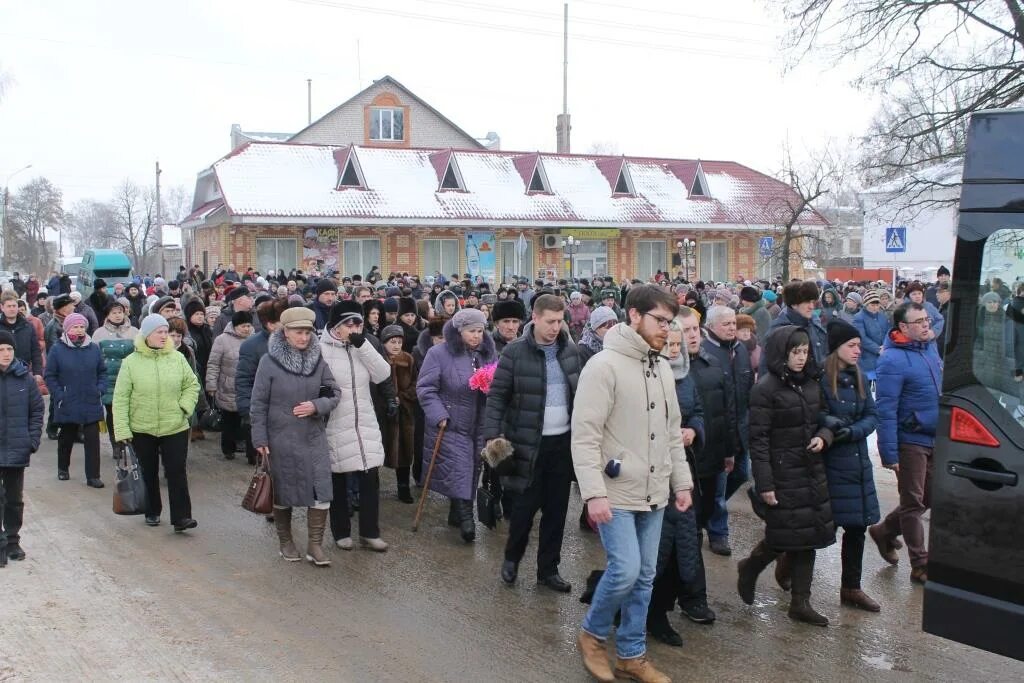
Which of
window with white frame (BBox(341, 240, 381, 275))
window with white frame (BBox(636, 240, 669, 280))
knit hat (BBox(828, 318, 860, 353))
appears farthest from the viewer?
window with white frame (BBox(636, 240, 669, 280))

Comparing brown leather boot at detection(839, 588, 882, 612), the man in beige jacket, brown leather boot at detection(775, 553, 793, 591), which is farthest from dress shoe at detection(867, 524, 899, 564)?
the man in beige jacket

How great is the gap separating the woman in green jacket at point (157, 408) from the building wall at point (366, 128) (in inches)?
1788

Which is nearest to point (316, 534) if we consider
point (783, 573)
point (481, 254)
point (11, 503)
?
point (11, 503)

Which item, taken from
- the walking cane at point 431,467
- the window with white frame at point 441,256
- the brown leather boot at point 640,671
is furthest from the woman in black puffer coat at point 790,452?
the window with white frame at point 441,256

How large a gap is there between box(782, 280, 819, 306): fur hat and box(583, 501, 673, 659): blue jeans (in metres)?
3.69

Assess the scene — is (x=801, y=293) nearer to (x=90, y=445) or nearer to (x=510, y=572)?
(x=510, y=572)

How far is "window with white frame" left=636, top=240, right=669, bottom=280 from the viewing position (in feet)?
137

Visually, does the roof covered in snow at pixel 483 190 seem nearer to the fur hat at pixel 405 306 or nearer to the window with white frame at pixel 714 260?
the window with white frame at pixel 714 260

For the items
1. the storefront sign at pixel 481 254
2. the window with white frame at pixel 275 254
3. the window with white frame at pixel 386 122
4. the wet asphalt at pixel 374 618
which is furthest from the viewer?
the window with white frame at pixel 386 122

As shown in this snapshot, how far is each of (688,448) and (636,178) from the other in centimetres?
3782

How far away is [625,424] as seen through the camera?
17.0 ft

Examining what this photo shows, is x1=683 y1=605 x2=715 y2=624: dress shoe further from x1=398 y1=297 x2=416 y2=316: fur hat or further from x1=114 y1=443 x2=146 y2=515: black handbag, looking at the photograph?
x1=398 y1=297 x2=416 y2=316: fur hat

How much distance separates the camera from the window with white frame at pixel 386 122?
5264 centimetres

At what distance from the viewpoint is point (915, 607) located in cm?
650
